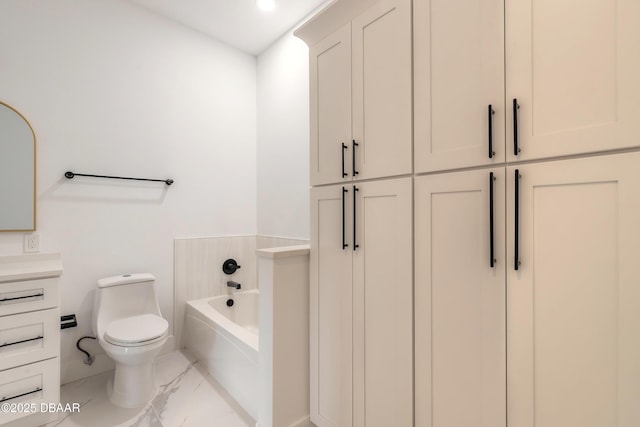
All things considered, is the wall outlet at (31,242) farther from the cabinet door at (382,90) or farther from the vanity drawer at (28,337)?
the cabinet door at (382,90)

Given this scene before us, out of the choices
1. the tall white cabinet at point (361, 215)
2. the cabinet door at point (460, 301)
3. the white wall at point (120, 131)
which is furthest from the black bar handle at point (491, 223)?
the white wall at point (120, 131)

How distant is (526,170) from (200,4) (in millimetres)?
2685

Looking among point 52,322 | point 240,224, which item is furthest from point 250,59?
point 52,322

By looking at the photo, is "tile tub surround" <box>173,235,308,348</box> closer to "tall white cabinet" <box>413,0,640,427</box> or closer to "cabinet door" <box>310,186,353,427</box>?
"cabinet door" <box>310,186,353,427</box>

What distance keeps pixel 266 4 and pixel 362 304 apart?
94.4 inches

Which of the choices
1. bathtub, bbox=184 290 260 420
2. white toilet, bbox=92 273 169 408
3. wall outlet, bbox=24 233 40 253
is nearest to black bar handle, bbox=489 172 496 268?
bathtub, bbox=184 290 260 420

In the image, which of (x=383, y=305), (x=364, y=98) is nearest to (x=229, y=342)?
(x=383, y=305)

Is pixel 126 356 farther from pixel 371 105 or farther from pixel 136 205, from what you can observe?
pixel 371 105

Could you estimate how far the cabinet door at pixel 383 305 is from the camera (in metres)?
1.20

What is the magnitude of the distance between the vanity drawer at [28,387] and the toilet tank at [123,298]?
14.3 inches

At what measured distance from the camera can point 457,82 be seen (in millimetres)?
1038

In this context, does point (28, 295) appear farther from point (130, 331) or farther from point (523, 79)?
point (523, 79)

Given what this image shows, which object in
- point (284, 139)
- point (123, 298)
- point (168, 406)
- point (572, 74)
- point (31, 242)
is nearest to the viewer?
point (572, 74)

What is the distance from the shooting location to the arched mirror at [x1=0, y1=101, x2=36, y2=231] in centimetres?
192
